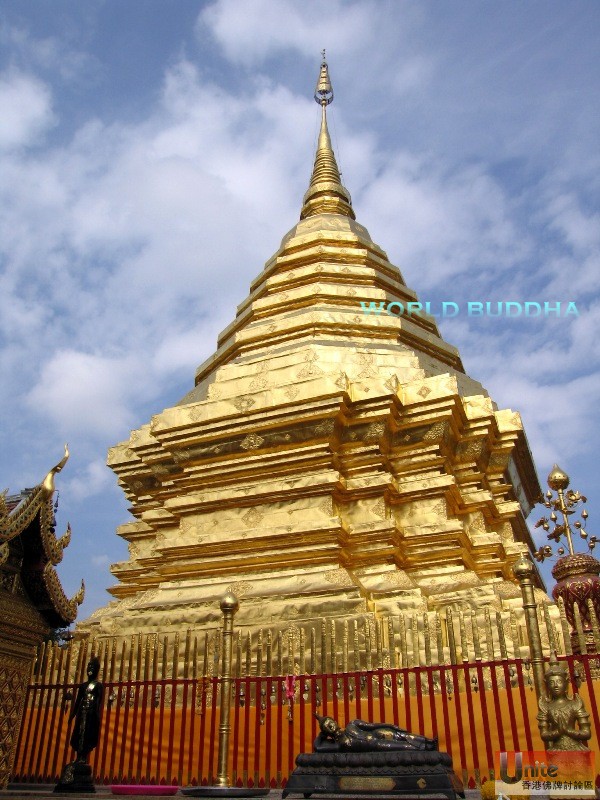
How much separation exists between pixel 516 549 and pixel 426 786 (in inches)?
202

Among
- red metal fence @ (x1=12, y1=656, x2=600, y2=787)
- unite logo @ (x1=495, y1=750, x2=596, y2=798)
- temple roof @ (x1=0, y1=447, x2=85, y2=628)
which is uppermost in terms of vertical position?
temple roof @ (x1=0, y1=447, x2=85, y2=628)

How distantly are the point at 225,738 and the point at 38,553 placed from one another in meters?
3.01

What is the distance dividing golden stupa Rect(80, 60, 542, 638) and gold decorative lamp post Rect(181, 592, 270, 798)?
134 cm

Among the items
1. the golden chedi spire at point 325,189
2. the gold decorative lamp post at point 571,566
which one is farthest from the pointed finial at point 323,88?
the gold decorative lamp post at point 571,566

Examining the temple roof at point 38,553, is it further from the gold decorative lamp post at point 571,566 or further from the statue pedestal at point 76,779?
the gold decorative lamp post at point 571,566

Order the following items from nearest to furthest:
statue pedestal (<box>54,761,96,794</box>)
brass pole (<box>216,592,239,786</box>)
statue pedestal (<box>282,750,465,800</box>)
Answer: statue pedestal (<box>282,750,465,800</box>)
brass pole (<box>216,592,239,786</box>)
statue pedestal (<box>54,761,96,794</box>)

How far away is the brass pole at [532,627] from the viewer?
15.7ft

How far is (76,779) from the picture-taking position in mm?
5680

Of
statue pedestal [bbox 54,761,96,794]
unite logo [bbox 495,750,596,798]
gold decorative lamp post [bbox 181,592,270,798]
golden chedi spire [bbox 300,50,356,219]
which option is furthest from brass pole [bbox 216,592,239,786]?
golden chedi spire [bbox 300,50,356,219]

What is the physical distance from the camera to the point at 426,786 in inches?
170

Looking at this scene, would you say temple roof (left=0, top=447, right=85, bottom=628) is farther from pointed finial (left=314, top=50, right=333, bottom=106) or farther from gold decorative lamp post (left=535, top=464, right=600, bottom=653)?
pointed finial (left=314, top=50, right=333, bottom=106)

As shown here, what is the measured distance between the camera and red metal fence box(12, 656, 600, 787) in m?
5.28

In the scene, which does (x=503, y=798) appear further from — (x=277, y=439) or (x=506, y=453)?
(x=506, y=453)

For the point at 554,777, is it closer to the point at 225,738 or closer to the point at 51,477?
the point at 225,738
